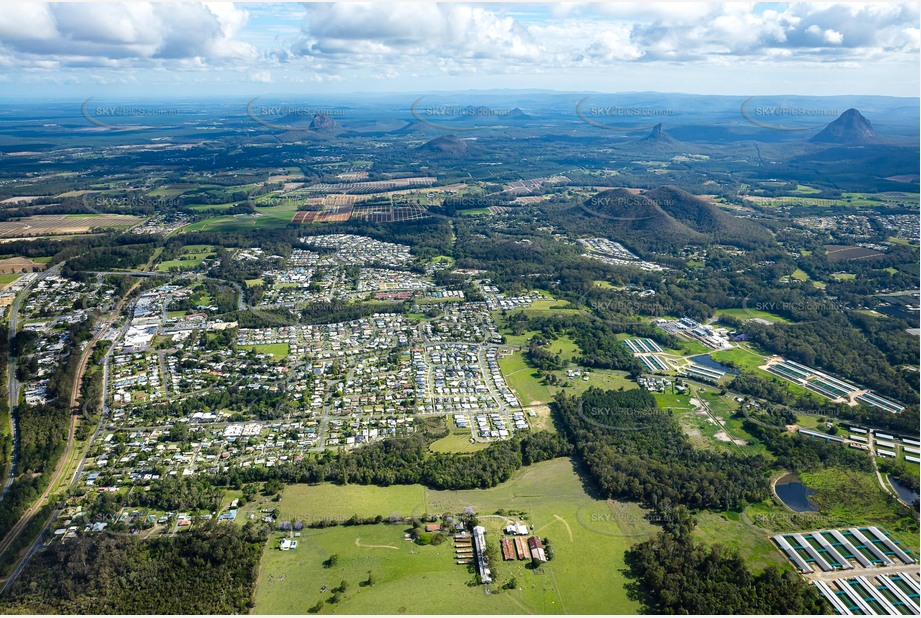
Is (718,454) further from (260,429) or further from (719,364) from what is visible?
(260,429)

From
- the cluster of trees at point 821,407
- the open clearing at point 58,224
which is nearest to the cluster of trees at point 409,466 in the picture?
the cluster of trees at point 821,407

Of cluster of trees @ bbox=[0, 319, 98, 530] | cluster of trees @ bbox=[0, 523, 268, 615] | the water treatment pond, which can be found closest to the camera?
cluster of trees @ bbox=[0, 523, 268, 615]

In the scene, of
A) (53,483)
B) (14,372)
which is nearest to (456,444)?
(53,483)

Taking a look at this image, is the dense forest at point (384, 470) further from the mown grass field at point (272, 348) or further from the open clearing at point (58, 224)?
the open clearing at point (58, 224)

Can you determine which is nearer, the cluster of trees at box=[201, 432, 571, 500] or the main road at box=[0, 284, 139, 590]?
the main road at box=[0, 284, 139, 590]

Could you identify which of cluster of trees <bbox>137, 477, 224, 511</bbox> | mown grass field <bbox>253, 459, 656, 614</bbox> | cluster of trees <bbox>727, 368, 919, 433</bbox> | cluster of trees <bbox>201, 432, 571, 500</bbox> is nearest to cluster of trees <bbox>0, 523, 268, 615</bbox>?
mown grass field <bbox>253, 459, 656, 614</bbox>

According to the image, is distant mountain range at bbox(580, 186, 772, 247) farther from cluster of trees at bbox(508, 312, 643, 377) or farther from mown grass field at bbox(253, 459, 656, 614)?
mown grass field at bbox(253, 459, 656, 614)
